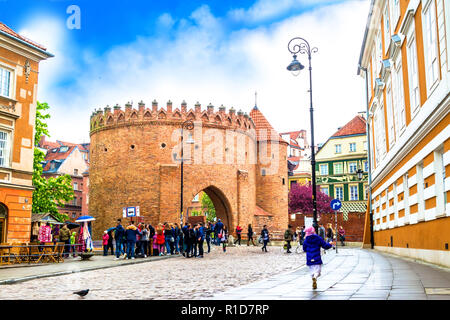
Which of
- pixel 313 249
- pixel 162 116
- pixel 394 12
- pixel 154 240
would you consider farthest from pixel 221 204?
pixel 313 249

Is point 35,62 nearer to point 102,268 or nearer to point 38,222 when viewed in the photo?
point 38,222

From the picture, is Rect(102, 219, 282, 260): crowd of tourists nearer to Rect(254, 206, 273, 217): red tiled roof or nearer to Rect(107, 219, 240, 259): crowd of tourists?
Rect(107, 219, 240, 259): crowd of tourists

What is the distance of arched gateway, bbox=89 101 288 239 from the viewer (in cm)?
4131

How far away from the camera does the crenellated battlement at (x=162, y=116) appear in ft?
139

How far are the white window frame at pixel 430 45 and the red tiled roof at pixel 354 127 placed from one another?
4570cm

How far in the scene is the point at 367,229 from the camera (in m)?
28.0

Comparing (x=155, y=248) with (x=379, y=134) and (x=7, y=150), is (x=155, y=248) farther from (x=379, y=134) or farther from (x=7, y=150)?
(x=379, y=134)

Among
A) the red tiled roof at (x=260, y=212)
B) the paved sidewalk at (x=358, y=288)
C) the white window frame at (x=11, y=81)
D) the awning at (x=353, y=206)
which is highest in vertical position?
the white window frame at (x=11, y=81)

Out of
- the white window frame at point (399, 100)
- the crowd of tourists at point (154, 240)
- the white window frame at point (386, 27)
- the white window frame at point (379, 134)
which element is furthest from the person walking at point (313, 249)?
the white window frame at point (379, 134)

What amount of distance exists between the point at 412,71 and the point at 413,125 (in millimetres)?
1672

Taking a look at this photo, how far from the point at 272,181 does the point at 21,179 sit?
3068 cm

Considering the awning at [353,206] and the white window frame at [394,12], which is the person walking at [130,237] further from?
the awning at [353,206]

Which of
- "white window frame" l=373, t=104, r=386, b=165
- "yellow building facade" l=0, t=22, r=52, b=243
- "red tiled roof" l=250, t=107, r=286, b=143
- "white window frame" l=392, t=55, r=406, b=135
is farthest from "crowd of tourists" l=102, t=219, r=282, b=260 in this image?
"red tiled roof" l=250, t=107, r=286, b=143
